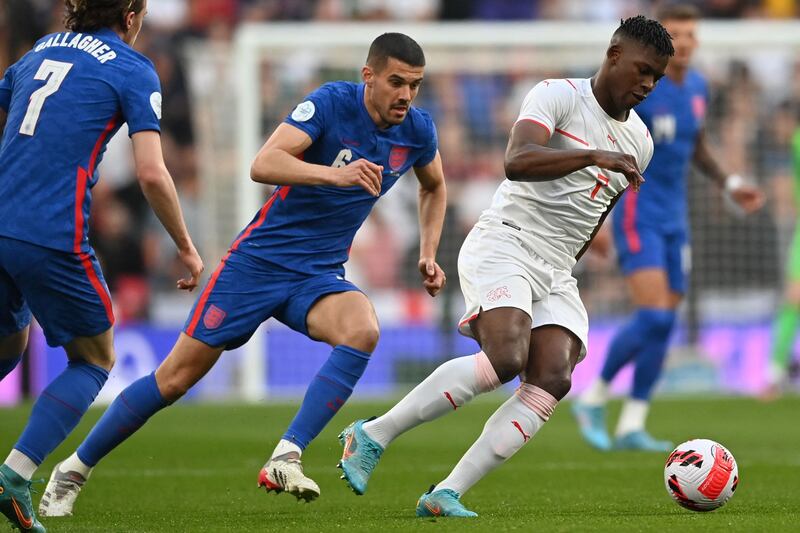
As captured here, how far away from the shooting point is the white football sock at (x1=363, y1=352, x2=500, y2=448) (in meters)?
5.83

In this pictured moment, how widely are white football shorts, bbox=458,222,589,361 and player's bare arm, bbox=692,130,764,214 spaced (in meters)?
4.24

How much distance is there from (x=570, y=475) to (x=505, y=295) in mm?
2475

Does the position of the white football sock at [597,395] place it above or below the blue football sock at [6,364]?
below

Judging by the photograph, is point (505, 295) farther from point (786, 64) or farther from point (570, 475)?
point (786, 64)

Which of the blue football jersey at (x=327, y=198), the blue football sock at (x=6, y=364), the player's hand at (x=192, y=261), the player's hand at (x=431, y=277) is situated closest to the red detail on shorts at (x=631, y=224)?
the player's hand at (x=431, y=277)

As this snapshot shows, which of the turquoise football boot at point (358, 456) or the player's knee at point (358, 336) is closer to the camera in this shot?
the turquoise football boot at point (358, 456)

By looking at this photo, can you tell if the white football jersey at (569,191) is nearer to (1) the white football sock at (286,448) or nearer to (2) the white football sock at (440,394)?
(2) the white football sock at (440,394)

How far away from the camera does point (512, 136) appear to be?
5855 mm

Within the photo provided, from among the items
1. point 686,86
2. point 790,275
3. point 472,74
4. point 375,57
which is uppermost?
point 375,57

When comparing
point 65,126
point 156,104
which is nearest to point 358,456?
point 156,104

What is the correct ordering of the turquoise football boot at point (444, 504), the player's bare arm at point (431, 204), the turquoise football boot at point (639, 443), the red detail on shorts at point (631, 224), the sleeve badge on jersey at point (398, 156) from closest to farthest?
the turquoise football boot at point (444, 504), the sleeve badge on jersey at point (398, 156), the player's bare arm at point (431, 204), the turquoise football boot at point (639, 443), the red detail on shorts at point (631, 224)

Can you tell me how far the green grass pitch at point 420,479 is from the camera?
572cm

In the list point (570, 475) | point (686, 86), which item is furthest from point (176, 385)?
point (686, 86)

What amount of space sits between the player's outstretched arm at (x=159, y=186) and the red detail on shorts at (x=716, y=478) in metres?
2.36
